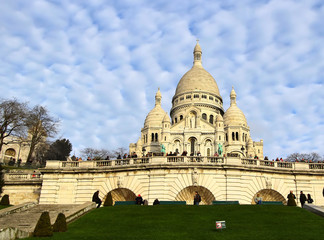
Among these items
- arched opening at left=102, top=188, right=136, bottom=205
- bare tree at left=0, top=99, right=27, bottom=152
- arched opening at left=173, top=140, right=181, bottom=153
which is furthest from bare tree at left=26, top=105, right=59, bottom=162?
arched opening at left=173, top=140, right=181, bottom=153

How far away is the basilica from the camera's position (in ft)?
347

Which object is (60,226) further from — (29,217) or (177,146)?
(177,146)

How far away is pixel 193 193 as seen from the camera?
32.6 metres

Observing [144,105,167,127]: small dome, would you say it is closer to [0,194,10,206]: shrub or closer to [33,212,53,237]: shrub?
[0,194,10,206]: shrub

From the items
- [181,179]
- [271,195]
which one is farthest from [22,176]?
[271,195]

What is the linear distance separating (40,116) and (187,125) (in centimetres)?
5638

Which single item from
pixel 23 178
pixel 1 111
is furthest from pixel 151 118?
pixel 23 178

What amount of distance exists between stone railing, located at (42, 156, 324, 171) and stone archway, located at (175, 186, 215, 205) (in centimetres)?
212

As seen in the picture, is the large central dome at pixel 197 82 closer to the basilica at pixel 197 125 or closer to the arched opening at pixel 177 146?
the basilica at pixel 197 125

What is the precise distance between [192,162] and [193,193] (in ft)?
8.65

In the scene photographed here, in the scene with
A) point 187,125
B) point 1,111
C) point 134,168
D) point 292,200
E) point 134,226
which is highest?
point 187,125

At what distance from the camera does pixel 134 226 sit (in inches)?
817

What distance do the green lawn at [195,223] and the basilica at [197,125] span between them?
244ft

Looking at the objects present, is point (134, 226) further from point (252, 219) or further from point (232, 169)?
point (232, 169)
